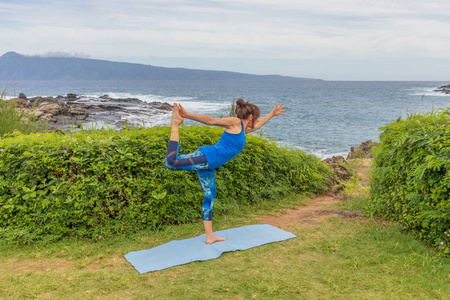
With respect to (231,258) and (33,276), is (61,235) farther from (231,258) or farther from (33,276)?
(231,258)

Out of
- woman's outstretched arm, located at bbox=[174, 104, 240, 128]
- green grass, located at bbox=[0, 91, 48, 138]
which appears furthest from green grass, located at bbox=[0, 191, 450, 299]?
green grass, located at bbox=[0, 91, 48, 138]

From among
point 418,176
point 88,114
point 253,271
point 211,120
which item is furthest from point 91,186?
point 88,114

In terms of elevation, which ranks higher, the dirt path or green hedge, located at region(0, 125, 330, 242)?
green hedge, located at region(0, 125, 330, 242)

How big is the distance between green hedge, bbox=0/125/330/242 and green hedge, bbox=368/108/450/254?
9.27 ft

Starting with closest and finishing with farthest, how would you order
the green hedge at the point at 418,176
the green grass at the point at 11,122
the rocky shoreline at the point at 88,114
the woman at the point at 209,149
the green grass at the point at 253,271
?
the green grass at the point at 253,271, the green hedge at the point at 418,176, the woman at the point at 209,149, the green grass at the point at 11,122, the rocky shoreline at the point at 88,114

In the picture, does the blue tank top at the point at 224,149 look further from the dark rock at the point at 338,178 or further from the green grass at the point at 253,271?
the dark rock at the point at 338,178

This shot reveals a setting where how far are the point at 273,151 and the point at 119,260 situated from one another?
155 inches

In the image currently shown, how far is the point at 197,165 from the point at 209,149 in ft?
0.91

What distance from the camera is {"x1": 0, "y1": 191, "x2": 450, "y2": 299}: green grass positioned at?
3746 mm

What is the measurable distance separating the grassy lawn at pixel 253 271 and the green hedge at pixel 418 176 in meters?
0.28

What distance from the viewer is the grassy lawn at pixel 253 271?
3.75 meters

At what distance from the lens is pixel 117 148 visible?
551 cm

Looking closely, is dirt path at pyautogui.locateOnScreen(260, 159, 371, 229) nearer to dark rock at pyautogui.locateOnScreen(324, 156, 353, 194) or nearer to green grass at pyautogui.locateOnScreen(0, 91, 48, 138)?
dark rock at pyautogui.locateOnScreen(324, 156, 353, 194)

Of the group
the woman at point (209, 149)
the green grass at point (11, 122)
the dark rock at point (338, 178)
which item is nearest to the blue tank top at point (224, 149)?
the woman at point (209, 149)
